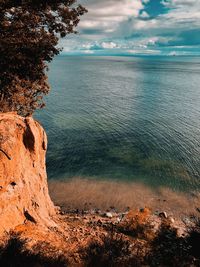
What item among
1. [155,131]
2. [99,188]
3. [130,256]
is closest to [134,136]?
[155,131]

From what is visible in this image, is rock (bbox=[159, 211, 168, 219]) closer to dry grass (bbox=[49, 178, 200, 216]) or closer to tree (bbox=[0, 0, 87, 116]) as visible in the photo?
dry grass (bbox=[49, 178, 200, 216])

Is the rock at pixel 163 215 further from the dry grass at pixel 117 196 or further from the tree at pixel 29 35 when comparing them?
the tree at pixel 29 35

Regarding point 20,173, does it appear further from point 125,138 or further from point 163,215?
point 125,138

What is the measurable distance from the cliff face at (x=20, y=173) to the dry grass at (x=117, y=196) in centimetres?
1172

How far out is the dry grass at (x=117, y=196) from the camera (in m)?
36.1

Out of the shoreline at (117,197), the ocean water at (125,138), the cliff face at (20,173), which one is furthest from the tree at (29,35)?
the ocean water at (125,138)

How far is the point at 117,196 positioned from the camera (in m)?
38.1

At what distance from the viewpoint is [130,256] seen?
17031 millimetres

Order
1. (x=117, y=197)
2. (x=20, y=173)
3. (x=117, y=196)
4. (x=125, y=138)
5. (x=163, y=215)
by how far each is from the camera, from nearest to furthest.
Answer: (x=20, y=173) < (x=163, y=215) < (x=117, y=197) < (x=117, y=196) < (x=125, y=138)

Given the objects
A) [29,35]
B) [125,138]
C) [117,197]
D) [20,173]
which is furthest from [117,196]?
[29,35]

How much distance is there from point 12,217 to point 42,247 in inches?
156

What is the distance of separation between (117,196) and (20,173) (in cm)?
2088

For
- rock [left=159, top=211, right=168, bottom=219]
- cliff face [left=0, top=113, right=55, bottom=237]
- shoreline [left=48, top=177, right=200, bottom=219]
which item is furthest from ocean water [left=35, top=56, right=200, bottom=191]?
cliff face [left=0, top=113, right=55, bottom=237]

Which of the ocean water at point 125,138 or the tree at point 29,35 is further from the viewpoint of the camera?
the ocean water at point 125,138
